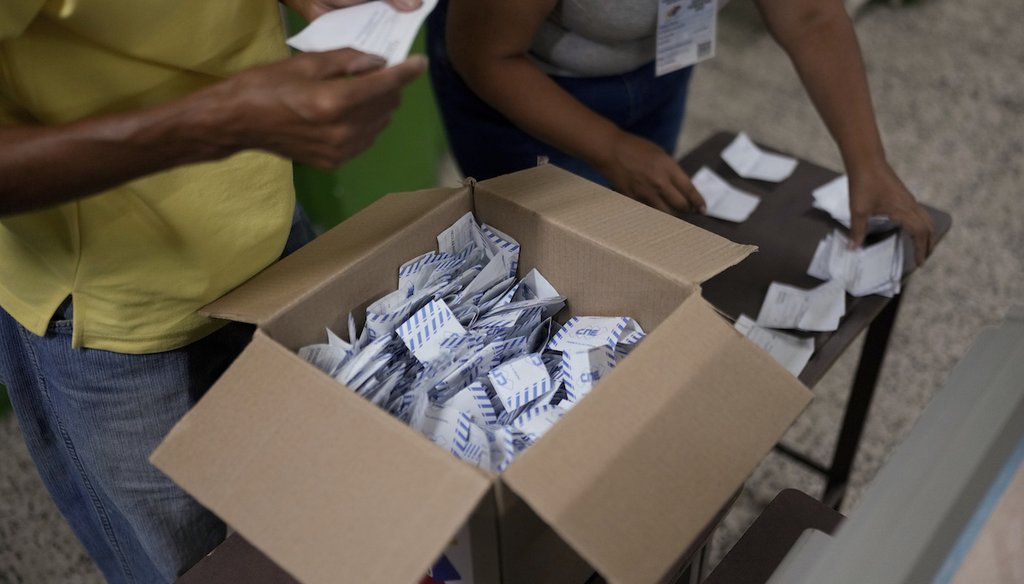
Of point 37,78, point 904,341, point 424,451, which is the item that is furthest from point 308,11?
point 904,341

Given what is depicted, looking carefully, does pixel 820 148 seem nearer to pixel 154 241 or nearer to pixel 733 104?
pixel 733 104

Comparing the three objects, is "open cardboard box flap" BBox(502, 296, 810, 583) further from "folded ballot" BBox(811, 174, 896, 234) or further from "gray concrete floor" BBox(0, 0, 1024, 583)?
"gray concrete floor" BBox(0, 0, 1024, 583)

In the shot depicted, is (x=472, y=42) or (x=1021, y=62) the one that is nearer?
(x=472, y=42)

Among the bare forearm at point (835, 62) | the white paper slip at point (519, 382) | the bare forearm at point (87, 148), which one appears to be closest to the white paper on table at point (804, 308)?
the bare forearm at point (835, 62)

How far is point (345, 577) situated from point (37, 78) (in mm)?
472

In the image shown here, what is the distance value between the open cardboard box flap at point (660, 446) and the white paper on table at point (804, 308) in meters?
0.41

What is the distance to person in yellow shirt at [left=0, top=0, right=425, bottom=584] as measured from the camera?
0.60 meters

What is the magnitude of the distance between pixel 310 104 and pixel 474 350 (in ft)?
1.00

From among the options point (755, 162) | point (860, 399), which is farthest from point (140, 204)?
point (860, 399)

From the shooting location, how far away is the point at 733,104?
2822 mm

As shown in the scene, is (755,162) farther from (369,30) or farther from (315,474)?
(315,474)

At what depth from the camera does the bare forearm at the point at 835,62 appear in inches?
48.4

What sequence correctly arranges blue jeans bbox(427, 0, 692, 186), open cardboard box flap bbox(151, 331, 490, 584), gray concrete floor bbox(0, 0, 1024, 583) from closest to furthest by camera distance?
open cardboard box flap bbox(151, 331, 490, 584), blue jeans bbox(427, 0, 692, 186), gray concrete floor bbox(0, 0, 1024, 583)

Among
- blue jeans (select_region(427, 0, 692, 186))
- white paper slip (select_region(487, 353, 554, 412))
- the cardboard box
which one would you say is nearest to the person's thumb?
Result: blue jeans (select_region(427, 0, 692, 186))
